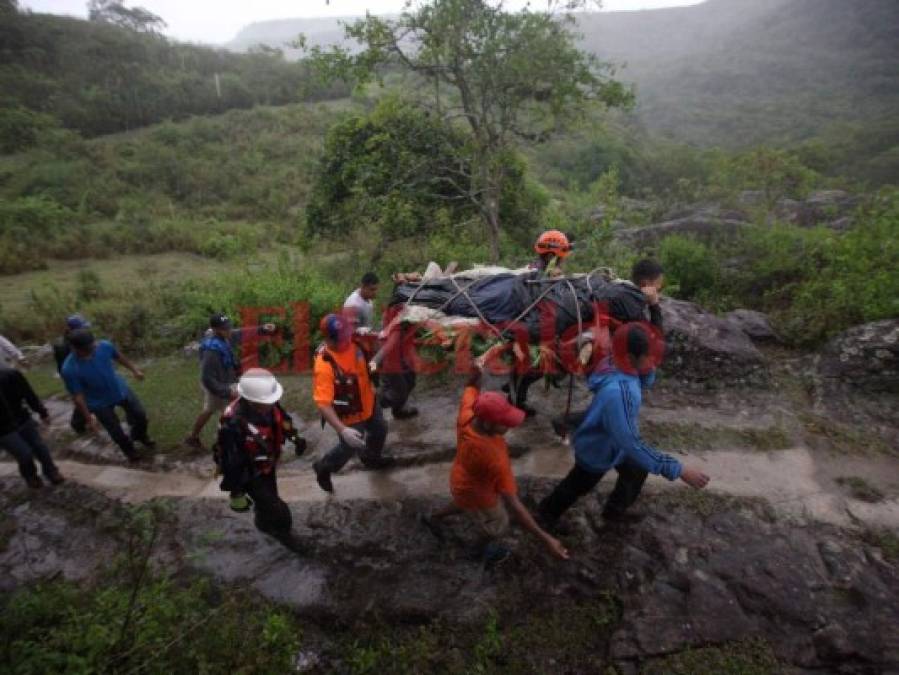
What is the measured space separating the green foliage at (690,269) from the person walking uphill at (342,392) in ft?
20.8

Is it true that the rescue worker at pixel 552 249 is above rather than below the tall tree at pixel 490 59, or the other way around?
below

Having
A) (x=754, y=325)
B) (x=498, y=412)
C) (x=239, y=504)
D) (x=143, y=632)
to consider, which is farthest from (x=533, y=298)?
(x=754, y=325)

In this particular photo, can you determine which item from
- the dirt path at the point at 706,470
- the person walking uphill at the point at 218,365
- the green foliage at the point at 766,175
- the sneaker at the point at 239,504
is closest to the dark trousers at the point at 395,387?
the dirt path at the point at 706,470

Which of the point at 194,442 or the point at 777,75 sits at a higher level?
the point at 777,75

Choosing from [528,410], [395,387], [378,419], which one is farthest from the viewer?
[528,410]

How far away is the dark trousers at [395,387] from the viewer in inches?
221

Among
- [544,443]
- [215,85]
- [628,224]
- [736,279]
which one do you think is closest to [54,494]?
[544,443]

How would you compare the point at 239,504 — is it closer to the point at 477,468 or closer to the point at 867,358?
the point at 477,468

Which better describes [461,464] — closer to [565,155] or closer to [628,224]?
[628,224]

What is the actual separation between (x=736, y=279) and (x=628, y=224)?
7754mm

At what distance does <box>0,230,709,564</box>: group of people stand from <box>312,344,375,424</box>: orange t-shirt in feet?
0.03

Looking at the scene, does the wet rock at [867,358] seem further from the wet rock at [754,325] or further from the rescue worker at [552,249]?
the rescue worker at [552,249]

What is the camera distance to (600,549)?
4.03 m

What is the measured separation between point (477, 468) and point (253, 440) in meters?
1.68
